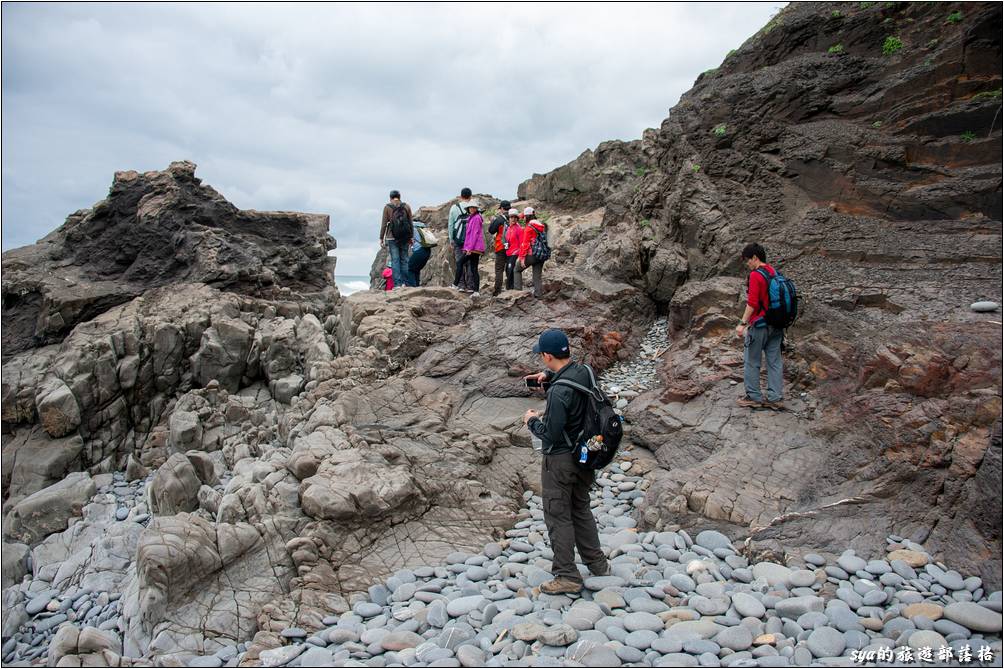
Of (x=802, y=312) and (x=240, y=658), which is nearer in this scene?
(x=240, y=658)

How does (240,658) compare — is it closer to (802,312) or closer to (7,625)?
(7,625)

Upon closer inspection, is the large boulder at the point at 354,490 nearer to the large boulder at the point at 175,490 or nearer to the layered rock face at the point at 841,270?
the layered rock face at the point at 841,270

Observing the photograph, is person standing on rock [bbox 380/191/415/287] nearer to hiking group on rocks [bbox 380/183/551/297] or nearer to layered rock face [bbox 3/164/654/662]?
hiking group on rocks [bbox 380/183/551/297]

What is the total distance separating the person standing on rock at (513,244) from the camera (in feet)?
43.8

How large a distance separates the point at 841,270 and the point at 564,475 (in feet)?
23.4

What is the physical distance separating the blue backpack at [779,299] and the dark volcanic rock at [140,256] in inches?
619

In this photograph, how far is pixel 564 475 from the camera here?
516 centimetres

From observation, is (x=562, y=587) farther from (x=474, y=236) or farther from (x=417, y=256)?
(x=417, y=256)

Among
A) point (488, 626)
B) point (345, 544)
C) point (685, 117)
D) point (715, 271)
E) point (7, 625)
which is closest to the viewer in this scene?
point (488, 626)

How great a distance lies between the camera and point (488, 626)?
16.1 feet

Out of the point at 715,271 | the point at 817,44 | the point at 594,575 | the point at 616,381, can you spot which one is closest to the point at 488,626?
the point at 594,575

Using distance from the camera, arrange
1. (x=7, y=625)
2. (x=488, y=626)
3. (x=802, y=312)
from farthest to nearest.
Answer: (x=802, y=312), (x=7, y=625), (x=488, y=626)

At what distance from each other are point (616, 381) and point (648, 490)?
159 inches

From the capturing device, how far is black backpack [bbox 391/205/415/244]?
45.9 ft
